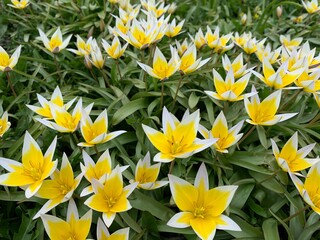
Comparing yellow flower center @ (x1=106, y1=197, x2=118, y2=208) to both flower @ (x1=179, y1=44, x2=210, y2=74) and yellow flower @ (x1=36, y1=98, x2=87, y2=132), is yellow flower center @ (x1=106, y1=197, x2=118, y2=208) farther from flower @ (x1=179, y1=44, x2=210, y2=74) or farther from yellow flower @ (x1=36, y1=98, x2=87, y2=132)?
flower @ (x1=179, y1=44, x2=210, y2=74)

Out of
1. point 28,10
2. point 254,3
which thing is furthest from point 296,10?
point 28,10

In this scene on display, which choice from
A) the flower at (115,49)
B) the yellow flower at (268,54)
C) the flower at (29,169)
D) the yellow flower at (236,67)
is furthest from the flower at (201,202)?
the yellow flower at (268,54)

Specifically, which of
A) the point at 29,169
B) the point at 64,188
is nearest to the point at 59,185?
the point at 64,188

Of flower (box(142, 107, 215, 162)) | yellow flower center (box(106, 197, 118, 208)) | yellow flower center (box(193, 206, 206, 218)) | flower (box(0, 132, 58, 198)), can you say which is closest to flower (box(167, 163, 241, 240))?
yellow flower center (box(193, 206, 206, 218))

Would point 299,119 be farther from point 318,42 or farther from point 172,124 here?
point 318,42

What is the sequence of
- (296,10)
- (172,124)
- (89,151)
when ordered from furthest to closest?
1. (296,10)
2. (89,151)
3. (172,124)

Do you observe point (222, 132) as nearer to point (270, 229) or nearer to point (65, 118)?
point (270, 229)
